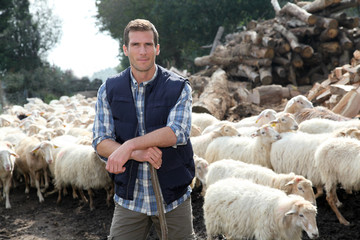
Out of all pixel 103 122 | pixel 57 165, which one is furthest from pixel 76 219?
pixel 103 122

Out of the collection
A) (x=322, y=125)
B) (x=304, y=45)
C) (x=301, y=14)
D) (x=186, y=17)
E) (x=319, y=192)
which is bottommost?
(x=319, y=192)

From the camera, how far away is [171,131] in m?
2.18

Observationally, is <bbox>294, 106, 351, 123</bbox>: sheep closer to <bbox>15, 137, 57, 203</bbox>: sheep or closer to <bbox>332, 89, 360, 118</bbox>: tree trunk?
<bbox>332, 89, 360, 118</bbox>: tree trunk

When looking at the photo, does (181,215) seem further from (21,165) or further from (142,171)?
(21,165)

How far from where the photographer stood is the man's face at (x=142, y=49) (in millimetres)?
2307

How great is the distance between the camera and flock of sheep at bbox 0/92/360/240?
3932 mm

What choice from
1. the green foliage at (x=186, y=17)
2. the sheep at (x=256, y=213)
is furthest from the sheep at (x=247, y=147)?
the green foliage at (x=186, y=17)

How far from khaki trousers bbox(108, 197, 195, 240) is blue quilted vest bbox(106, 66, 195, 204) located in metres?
0.13

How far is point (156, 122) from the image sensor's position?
234 centimetres

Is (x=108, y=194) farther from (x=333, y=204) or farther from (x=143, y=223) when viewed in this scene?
(x=143, y=223)

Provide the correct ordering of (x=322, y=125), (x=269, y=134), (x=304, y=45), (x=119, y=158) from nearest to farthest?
(x=119, y=158)
(x=269, y=134)
(x=322, y=125)
(x=304, y=45)

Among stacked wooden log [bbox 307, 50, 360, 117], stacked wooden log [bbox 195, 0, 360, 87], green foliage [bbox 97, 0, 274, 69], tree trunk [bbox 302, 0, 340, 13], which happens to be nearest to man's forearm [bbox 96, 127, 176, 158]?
stacked wooden log [bbox 307, 50, 360, 117]

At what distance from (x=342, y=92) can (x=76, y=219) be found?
646 centimetres

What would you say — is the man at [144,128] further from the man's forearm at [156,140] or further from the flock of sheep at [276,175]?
the flock of sheep at [276,175]
